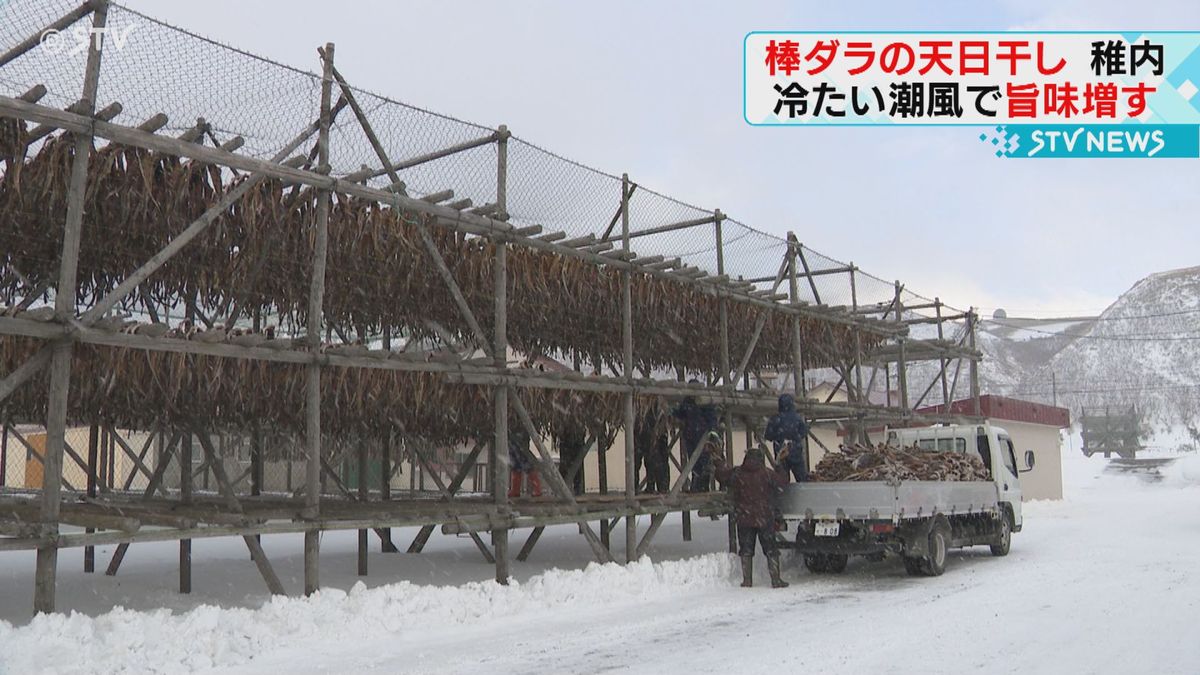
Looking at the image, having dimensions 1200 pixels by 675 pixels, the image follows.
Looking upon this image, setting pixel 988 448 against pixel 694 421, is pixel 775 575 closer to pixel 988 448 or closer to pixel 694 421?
pixel 694 421

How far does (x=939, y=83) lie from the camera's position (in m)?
13.3

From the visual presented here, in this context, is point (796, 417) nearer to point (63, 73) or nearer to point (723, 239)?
point (723, 239)

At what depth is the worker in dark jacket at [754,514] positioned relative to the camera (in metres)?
12.8

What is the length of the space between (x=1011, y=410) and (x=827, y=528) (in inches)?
905

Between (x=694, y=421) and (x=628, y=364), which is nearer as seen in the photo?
(x=628, y=364)

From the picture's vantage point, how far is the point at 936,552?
45.7ft

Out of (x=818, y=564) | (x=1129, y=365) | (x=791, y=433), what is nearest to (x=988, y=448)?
(x=791, y=433)

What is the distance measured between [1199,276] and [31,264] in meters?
225

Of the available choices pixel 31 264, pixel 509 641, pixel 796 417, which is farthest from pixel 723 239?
pixel 31 264

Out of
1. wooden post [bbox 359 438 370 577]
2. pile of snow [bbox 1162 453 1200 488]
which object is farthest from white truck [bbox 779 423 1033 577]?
pile of snow [bbox 1162 453 1200 488]

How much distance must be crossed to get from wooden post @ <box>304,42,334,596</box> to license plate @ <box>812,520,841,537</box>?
23.5 ft

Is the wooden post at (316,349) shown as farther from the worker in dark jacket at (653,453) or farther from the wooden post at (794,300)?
the wooden post at (794,300)

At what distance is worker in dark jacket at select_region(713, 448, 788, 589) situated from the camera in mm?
12836

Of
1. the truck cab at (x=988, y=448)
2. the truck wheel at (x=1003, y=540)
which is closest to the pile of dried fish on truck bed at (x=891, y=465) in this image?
the truck cab at (x=988, y=448)
